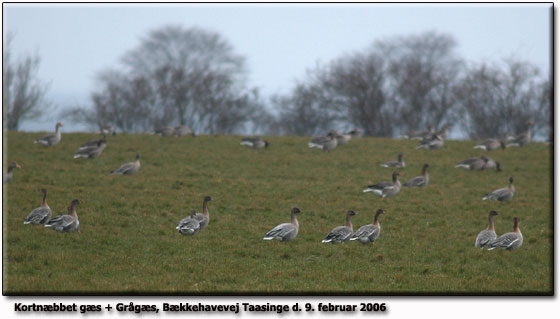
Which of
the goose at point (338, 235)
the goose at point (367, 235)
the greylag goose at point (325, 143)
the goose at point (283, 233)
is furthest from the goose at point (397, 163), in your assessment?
the goose at point (283, 233)

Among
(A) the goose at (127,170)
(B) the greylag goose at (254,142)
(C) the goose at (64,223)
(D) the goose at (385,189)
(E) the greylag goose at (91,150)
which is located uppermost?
(B) the greylag goose at (254,142)

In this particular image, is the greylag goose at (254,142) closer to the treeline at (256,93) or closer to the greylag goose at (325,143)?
the greylag goose at (325,143)

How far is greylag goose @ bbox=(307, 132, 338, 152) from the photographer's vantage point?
34116 millimetres

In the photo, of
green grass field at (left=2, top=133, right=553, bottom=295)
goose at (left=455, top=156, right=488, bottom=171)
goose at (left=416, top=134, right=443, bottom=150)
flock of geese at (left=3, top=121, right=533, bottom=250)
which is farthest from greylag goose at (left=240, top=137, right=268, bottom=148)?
goose at (left=455, top=156, right=488, bottom=171)

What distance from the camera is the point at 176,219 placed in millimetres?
18609

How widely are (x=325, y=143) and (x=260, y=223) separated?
53.0 feet

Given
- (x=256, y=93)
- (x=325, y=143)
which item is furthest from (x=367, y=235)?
(x=256, y=93)

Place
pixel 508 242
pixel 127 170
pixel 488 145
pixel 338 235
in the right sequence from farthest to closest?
pixel 488 145 < pixel 127 170 < pixel 338 235 < pixel 508 242

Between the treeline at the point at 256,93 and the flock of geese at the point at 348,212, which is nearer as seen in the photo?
the flock of geese at the point at 348,212

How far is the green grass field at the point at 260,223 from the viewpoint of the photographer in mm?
12469

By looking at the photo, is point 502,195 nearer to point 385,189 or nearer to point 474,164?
point 385,189

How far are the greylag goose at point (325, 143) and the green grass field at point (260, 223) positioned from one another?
2.45 feet

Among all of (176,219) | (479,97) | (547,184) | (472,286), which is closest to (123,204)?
(176,219)

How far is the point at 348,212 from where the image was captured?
16.6 m
